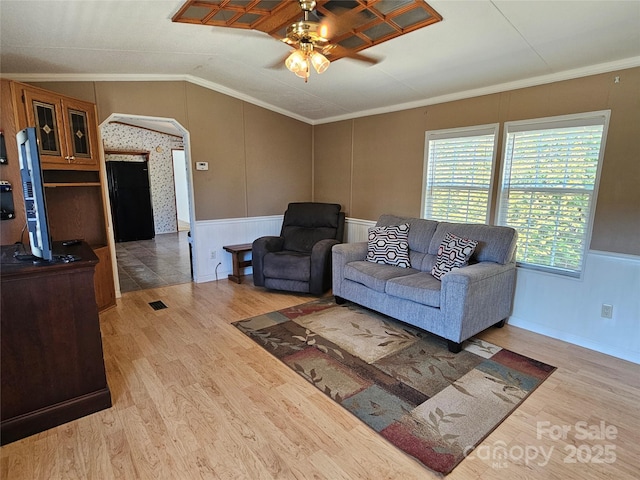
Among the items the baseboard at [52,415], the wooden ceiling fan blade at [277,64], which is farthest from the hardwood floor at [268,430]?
the wooden ceiling fan blade at [277,64]

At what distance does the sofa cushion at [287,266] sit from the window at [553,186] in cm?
209

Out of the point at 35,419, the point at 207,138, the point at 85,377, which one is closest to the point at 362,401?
the point at 85,377

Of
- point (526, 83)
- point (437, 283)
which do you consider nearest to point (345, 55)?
point (526, 83)

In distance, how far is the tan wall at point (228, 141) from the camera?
3682mm

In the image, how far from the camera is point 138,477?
153 cm

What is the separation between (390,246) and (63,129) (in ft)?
10.8

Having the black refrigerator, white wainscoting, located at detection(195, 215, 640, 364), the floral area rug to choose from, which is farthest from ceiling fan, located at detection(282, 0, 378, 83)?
the black refrigerator

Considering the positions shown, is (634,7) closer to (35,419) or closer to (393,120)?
(393,120)

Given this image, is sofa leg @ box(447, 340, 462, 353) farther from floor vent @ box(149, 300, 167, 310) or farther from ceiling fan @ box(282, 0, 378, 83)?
floor vent @ box(149, 300, 167, 310)

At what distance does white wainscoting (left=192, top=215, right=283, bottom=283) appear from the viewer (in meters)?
4.38

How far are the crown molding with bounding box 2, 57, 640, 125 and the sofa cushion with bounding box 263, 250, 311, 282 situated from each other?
83.9 inches

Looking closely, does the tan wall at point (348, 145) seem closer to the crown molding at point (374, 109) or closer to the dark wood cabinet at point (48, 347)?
the crown molding at point (374, 109)

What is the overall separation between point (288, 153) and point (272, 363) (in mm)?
3381

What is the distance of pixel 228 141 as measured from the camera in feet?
14.5
